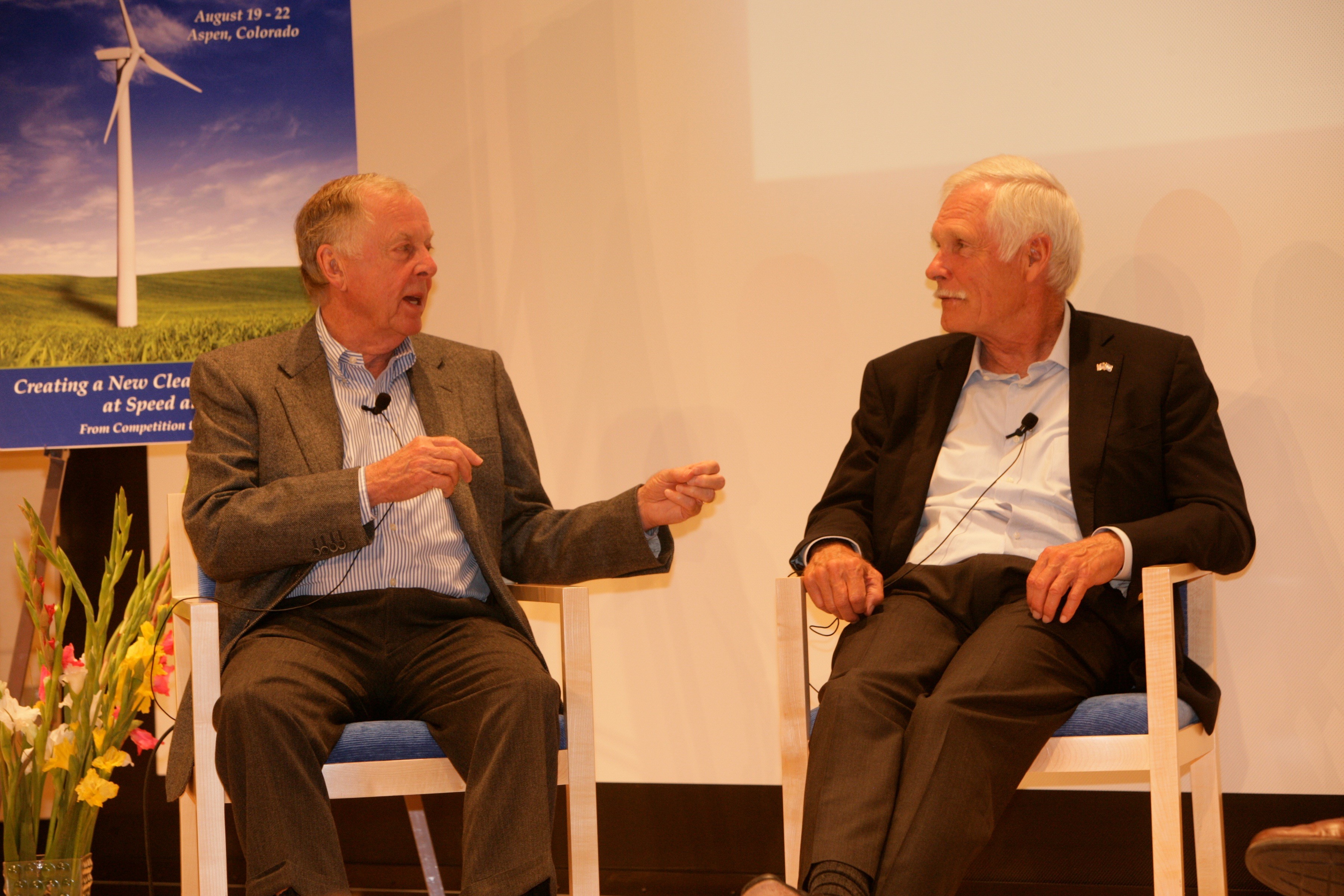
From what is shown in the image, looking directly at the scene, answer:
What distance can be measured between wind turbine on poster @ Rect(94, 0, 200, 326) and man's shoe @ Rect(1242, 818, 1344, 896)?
276 centimetres

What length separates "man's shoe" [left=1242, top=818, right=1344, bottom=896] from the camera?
1.65m

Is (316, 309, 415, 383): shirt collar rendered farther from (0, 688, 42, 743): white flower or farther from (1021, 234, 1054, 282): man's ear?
(1021, 234, 1054, 282): man's ear

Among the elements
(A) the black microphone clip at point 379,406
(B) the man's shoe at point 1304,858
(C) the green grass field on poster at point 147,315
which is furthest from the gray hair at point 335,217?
(B) the man's shoe at point 1304,858

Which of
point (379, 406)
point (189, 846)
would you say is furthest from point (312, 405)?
point (189, 846)

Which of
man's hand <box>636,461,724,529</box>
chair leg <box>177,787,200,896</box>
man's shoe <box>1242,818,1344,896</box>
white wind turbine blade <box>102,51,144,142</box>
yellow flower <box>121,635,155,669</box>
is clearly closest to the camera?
man's shoe <box>1242,818,1344,896</box>

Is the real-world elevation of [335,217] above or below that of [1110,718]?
above

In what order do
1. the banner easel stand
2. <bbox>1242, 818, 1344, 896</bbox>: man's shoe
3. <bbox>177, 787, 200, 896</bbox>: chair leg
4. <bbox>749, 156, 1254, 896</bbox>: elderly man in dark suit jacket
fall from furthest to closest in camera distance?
the banner easel stand, <bbox>177, 787, 200, 896</bbox>: chair leg, <bbox>749, 156, 1254, 896</bbox>: elderly man in dark suit jacket, <bbox>1242, 818, 1344, 896</bbox>: man's shoe

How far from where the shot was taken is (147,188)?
3.20 meters

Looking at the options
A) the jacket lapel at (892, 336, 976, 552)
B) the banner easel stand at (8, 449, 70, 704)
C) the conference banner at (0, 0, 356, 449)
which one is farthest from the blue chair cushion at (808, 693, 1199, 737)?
the banner easel stand at (8, 449, 70, 704)

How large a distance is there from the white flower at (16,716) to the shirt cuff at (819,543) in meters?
1.69

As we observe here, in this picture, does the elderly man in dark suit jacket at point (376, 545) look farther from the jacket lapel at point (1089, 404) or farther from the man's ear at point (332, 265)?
the jacket lapel at point (1089, 404)

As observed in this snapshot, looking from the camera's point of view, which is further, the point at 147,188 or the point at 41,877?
the point at 147,188

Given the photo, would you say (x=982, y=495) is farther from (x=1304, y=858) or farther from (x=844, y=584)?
(x=1304, y=858)

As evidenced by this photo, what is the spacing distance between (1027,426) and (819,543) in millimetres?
461
